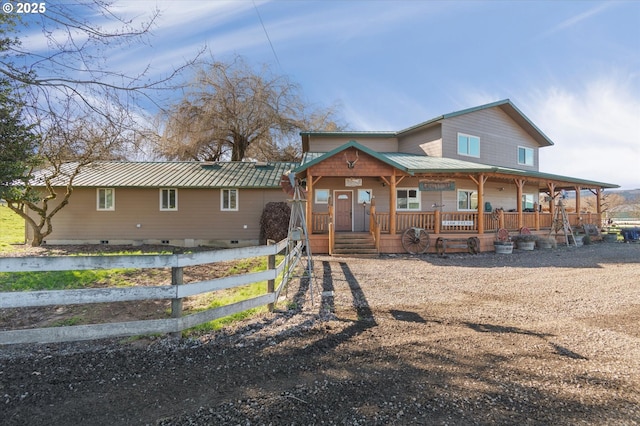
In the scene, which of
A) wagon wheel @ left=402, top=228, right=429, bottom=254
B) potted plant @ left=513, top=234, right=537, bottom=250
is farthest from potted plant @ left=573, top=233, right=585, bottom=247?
wagon wheel @ left=402, top=228, right=429, bottom=254

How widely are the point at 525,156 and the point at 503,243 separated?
10.2 metres

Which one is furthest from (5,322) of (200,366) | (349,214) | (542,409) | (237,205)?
(349,214)

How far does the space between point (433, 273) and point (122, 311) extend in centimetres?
787

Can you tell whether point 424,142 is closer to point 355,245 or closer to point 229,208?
point 355,245

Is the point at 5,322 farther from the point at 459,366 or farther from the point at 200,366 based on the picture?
the point at 459,366

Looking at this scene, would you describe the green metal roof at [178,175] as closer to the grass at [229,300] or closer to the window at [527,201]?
the grass at [229,300]

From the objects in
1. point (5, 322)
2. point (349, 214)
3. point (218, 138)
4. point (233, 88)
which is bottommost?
point (5, 322)

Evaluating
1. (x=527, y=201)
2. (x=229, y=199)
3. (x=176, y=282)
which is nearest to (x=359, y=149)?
(x=229, y=199)

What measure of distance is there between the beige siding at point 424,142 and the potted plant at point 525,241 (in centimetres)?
571

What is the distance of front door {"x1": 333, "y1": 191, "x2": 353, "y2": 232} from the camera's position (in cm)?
1708

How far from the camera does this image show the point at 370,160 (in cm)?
1444

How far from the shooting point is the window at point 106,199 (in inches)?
698

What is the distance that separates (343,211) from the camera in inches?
673

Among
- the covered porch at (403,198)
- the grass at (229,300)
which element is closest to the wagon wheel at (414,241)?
the covered porch at (403,198)
